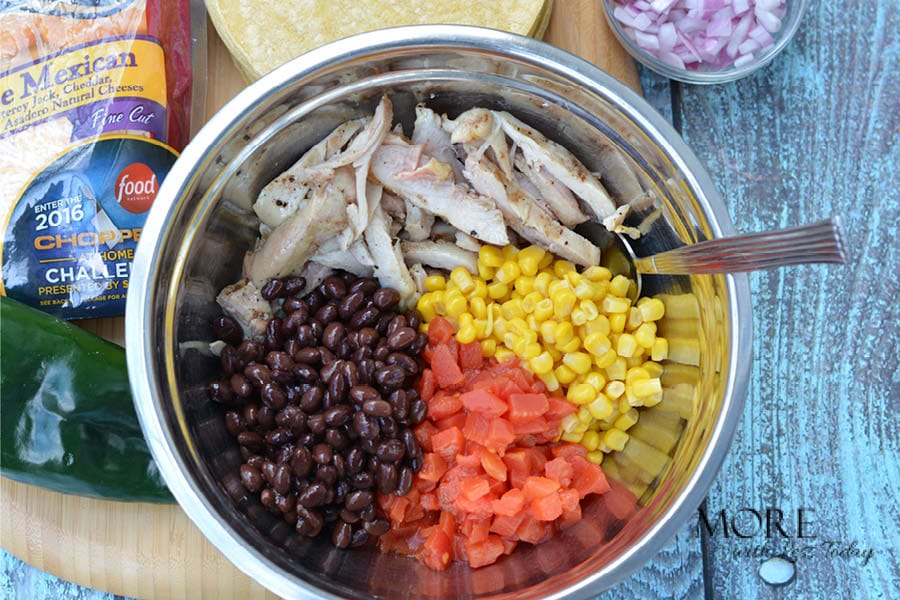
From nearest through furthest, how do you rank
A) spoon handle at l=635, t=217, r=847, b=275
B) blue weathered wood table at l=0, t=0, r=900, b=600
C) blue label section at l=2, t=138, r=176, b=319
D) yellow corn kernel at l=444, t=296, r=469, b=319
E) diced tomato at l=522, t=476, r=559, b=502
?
spoon handle at l=635, t=217, r=847, b=275 → diced tomato at l=522, t=476, r=559, b=502 → yellow corn kernel at l=444, t=296, r=469, b=319 → blue label section at l=2, t=138, r=176, b=319 → blue weathered wood table at l=0, t=0, r=900, b=600

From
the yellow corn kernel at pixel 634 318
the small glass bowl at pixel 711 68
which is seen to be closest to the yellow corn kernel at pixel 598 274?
the yellow corn kernel at pixel 634 318

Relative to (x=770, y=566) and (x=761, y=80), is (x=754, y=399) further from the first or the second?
(x=761, y=80)

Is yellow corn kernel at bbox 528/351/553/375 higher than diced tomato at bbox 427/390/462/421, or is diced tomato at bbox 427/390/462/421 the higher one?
yellow corn kernel at bbox 528/351/553/375


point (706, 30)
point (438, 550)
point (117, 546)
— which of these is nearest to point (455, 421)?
point (438, 550)

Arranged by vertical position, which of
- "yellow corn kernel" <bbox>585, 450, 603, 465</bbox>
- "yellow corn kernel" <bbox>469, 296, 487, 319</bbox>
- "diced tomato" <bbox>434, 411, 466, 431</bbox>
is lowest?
"yellow corn kernel" <bbox>585, 450, 603, 465</bbox>

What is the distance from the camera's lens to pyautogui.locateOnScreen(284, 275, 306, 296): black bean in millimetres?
2545

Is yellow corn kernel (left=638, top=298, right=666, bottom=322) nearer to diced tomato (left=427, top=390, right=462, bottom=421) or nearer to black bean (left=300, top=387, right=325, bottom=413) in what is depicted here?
diced tomato (left=427, top=390, right=462, bottom=421)

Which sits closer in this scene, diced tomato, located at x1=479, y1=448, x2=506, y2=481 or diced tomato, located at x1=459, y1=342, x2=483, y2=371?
diced tomato, located at x1=479, y1=448, x2=506, y2=481

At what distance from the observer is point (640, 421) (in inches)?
102

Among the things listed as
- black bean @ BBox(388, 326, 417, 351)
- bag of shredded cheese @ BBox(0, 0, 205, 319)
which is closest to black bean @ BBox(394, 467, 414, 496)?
black bean @ BBox(388, 326, 417, 351)

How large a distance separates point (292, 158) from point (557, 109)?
0.85 meters

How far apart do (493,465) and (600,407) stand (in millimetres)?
386

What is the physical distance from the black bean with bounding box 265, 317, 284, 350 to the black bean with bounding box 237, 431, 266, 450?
273mm

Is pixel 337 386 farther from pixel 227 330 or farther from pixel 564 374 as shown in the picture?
pixel 564 374
